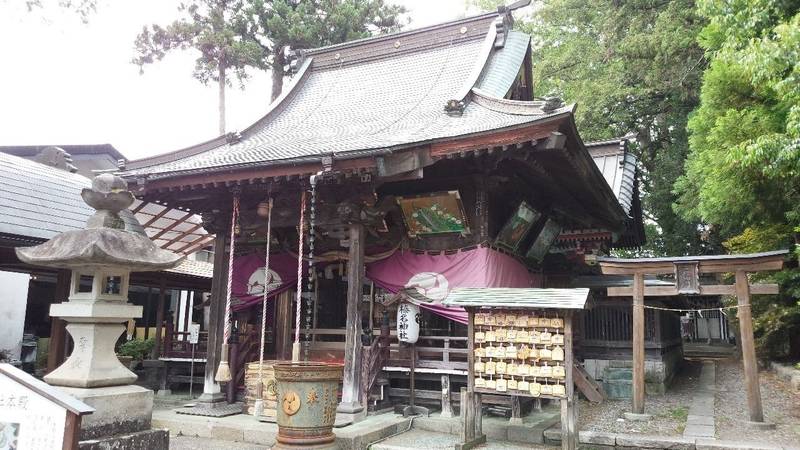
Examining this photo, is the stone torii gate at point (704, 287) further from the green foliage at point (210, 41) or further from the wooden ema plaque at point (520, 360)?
the green foliage at point (210, 41)

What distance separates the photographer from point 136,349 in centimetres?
1606

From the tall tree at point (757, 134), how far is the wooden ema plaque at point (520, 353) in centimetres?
436

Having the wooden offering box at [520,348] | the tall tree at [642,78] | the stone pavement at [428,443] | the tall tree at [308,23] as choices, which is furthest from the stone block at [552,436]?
the tall tree at [308,23]

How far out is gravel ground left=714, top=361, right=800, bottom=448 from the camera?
25.3 feet

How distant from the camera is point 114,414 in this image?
5.44 metres

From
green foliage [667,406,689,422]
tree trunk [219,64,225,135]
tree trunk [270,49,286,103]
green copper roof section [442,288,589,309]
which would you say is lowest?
green foliage [667,406,689,422]

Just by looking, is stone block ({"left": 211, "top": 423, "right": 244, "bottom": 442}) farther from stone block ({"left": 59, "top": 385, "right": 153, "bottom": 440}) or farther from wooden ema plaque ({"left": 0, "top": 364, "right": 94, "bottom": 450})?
wooden ema plaque ({"left": 0, "top": 364, "right": 94, "bottom": 450})

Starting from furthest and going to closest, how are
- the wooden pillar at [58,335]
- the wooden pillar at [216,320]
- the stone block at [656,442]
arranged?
the wooden pillar at [58,335], the wooden pillar at [216,320], the stone block at [656,442]

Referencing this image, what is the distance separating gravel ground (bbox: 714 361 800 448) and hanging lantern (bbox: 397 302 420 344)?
181 inches

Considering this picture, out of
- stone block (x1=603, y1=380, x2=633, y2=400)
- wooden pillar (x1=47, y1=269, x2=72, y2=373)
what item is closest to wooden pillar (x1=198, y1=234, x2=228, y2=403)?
wooden pillar (x1=47, y1=269, x2=72, y2=373)

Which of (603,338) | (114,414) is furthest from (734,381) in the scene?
(114,414)

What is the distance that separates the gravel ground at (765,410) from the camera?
25.3 ft

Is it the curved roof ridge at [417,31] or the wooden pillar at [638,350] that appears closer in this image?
the wooden pillar at [638,350]

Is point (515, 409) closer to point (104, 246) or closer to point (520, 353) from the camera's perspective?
point (520, 353)
